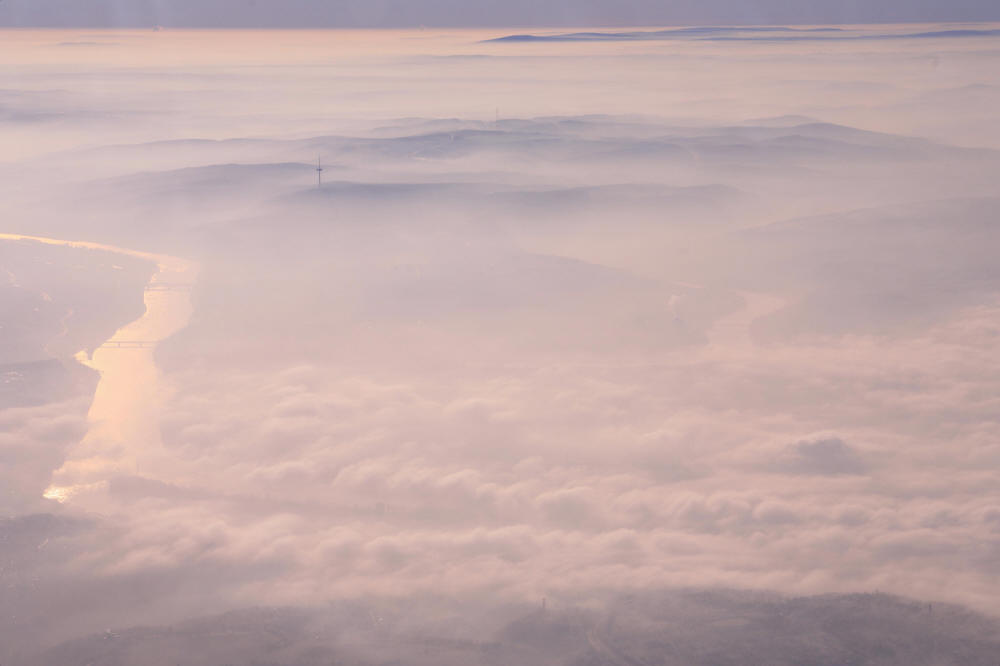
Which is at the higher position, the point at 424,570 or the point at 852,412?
the point at 852,412

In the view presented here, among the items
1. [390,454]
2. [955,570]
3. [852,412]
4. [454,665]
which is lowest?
[454,665]

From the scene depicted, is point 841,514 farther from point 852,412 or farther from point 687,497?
point 852,412

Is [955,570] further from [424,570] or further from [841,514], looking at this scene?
[424,570]

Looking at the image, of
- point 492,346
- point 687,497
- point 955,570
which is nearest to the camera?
point 955,570

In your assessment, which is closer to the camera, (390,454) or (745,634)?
(745,634)

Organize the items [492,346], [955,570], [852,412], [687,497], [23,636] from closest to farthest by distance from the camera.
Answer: [23,636] < [955,570] < [687,497] < [852,412] < [492,346]

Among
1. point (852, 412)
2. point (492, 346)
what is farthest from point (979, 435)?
point (492, 346)
